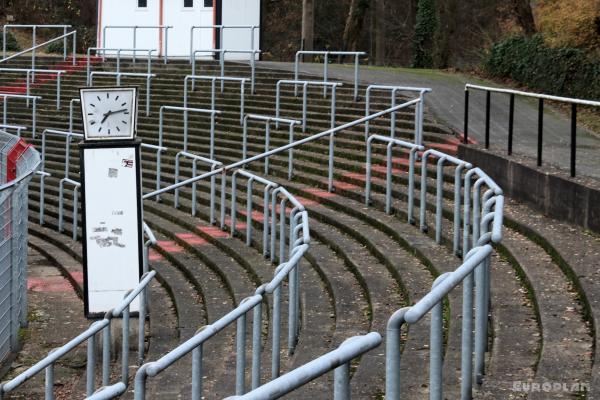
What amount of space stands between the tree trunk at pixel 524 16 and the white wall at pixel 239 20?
273 inches

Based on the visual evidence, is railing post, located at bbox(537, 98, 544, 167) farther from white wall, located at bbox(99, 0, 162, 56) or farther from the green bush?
the green bush

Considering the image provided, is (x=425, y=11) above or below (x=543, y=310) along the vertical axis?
above

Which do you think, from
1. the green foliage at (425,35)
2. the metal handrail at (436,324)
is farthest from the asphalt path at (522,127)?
the green foliage at (425,35)

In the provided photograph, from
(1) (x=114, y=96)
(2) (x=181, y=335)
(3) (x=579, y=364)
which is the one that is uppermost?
(1) (x=114, y=96)

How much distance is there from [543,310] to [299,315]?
2565mm

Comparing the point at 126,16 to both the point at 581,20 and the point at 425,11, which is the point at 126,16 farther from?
the point at 581,20

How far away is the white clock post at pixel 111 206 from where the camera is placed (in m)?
11.8

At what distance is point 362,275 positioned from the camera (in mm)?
10641

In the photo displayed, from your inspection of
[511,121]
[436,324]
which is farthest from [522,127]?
[436,324]

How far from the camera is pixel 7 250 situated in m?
12.5

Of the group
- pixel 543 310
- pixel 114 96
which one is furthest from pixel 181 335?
pixel 543 310

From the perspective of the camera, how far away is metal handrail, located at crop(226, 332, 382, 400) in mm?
3982

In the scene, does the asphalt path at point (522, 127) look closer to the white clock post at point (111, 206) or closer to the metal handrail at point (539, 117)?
the metal handrail at point (539, 117)

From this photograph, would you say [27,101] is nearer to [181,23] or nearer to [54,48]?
[181,23]
